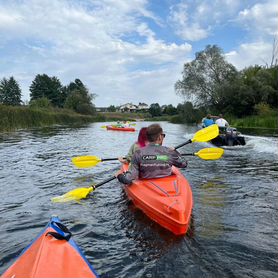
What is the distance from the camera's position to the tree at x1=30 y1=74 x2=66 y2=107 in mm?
75125

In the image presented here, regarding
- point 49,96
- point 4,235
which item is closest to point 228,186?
point 4,235

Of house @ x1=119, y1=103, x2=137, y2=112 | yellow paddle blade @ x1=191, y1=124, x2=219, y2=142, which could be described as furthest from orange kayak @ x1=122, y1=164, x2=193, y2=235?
house @ x1=119, y1=103, x2=137, y2=112

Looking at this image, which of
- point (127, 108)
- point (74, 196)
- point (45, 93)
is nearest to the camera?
point (74, 196)

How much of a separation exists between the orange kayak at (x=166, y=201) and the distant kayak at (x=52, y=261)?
4.94 feet

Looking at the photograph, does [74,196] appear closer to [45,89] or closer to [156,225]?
[156,225]

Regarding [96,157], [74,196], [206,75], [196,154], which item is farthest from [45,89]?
[74,196]

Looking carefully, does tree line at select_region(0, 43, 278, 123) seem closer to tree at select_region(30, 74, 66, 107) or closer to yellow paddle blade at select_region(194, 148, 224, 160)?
tree at select_region(30, 74, 66, 107)

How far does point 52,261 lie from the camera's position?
2469 mm

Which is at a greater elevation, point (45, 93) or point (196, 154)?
point (45, 93)

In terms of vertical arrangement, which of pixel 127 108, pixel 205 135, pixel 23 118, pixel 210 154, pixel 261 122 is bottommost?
pixel 127 108

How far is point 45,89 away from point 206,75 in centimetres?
4645

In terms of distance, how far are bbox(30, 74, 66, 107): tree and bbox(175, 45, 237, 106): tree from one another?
4188cm

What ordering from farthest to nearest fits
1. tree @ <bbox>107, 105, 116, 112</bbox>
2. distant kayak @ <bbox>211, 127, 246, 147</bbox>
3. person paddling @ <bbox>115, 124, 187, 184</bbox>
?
tree @ <bbox>107, 105, 116, 112</bbox>, distant kayak @ <bbox>211, 127, 246, 147</bbox>, person paddling @ <bbox>115, 124, 187, 184</bbox>

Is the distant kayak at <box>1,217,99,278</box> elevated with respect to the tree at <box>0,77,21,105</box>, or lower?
lower
